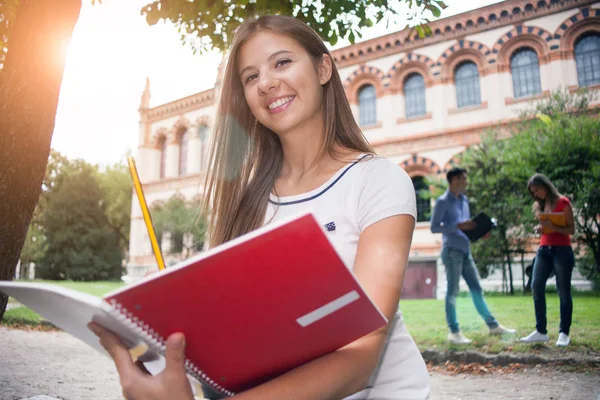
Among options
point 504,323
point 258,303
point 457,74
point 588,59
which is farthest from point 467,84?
point 258,303

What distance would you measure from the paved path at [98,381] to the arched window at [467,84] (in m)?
11.5

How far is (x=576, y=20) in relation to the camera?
12250 millimetres

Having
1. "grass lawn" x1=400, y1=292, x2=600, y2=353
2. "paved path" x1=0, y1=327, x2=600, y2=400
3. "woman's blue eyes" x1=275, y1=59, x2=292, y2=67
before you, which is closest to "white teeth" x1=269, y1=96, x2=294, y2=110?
"woman's blue eyes" x1=275, y1=59, x2=292, y2=67

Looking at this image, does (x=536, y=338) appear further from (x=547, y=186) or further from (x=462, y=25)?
(x=462, y=25)

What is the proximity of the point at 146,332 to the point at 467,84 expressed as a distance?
50.3 ft

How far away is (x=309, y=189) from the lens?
58.6 inches

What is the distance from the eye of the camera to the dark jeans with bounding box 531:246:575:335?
4.75m

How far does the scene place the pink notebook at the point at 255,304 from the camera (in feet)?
2.05

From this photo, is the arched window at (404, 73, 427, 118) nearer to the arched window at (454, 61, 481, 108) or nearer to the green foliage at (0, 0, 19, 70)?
the arched window at (454, 61, 481, 108)

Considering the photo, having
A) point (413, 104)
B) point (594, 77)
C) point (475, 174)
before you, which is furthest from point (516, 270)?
point (413, 104)

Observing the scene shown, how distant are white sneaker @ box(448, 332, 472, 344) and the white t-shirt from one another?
14.0ft

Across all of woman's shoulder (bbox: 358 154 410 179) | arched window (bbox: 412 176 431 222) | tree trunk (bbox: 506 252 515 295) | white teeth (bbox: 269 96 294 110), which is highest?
white teeth (bbox: 269 96 294 110)

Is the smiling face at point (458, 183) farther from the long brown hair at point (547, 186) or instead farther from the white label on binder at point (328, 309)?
the white label on binder at point (328, 309)

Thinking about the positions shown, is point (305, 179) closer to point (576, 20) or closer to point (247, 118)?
point (247, 118)
